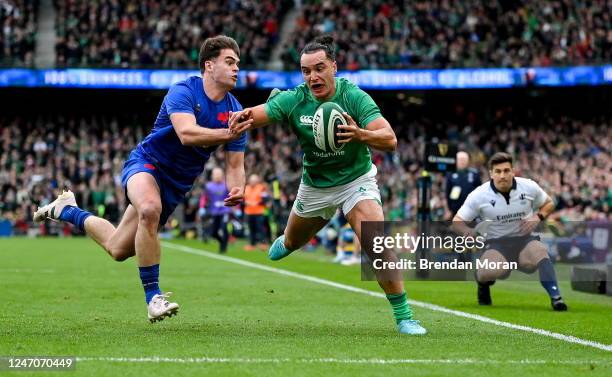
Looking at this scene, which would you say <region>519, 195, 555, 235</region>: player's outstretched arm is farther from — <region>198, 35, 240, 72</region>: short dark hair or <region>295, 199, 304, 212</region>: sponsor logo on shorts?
<region>198, 35, 240, 72</region>: short dark hair

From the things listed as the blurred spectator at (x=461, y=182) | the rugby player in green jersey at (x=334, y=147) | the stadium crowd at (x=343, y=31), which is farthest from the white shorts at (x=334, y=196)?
the stadium crowd at (x=343, y=31)

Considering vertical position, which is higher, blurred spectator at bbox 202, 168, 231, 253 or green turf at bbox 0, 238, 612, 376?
blurred spectator at bbox 202, 168, 231, 253

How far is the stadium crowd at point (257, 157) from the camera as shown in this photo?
35.8m

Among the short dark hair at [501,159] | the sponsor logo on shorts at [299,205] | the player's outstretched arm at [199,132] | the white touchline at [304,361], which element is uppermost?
→ the player's outstretched arm at [199,132]

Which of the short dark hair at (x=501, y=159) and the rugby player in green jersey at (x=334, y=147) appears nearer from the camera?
the rugby player in green jersey at (x=334, y=147)

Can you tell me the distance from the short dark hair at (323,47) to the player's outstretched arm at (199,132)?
0.77 metres

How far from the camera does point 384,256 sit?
8414 millimetres

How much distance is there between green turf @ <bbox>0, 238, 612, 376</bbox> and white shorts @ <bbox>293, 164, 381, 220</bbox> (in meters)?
0.99

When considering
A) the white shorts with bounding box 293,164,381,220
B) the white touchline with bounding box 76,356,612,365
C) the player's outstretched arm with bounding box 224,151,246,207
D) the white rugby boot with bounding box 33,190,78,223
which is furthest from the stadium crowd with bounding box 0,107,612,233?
the white touchline with bounding box 76,356,612,365

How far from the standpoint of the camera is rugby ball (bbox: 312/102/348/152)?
7934mm

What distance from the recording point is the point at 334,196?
28.7 feet

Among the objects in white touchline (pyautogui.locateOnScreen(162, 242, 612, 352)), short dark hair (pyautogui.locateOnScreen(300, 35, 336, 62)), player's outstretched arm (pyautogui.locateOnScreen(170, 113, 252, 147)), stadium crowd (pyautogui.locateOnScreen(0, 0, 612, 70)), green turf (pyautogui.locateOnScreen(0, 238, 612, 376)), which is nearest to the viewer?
green turf (pyautogui.locateOnScreen(0, 238, 612, 376))

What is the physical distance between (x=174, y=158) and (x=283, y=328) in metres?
1.69

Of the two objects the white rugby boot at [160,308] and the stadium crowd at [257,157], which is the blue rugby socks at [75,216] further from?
the stadium crowd at [257,157]
